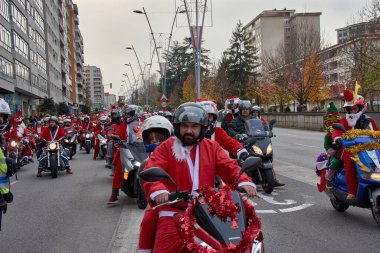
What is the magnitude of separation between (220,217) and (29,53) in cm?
5411

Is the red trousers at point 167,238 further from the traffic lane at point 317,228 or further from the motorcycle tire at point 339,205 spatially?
the motorcycle tire at point 339,205

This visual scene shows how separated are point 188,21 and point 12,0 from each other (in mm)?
26173

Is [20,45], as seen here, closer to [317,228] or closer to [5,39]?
[5,39]

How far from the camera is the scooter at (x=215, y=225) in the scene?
2906 millimetres

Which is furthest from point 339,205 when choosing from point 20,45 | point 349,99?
point 20,45

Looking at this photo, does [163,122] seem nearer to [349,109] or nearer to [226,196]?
[226,196]

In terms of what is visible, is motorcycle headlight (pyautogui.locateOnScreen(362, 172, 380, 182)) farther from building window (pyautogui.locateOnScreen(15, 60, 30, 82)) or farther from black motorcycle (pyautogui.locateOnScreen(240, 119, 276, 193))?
building window (pyautogui.locateOnScreen(15, 60, 30, 82))

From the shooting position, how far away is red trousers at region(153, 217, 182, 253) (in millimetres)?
3262

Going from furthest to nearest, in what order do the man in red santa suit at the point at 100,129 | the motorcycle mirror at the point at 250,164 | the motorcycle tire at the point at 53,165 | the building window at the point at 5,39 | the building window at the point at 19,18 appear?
the building window at the point at 19,18, the building window at the point at 5,39, the man in red santa suit at the point at 100,129, the motorcycle tire at the point at 53,165, the motorcycle mirror at the point at 250,164

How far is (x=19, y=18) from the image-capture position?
157ft

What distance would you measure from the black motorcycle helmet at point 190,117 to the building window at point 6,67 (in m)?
36.9

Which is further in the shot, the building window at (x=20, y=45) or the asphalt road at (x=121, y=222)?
the building window at (x=20, y=45)

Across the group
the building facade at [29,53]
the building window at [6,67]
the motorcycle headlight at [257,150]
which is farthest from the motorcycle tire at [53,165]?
the building window at [6,67]

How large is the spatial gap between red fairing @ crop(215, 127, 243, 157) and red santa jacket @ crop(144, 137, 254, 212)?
2160 millimetres
